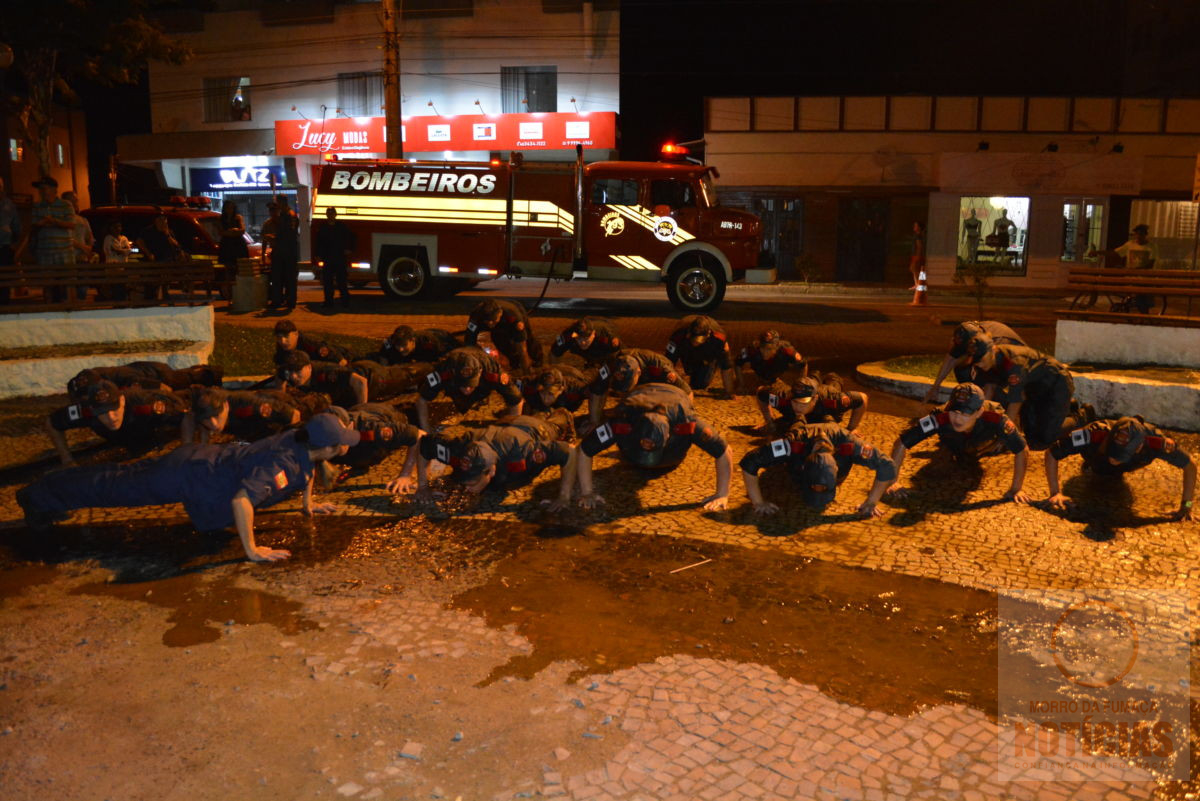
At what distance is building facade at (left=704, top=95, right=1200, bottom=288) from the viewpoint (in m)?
25.7

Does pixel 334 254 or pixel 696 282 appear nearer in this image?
pixel 334 254

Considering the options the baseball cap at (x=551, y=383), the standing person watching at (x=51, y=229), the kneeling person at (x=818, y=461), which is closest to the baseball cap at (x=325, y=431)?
the baseball cap at (x=551, y=383)

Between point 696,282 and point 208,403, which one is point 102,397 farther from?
point 696,282

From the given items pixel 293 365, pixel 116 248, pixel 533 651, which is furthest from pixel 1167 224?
pixel 533 651

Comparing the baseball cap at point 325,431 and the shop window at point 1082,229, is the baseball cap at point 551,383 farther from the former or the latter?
the shop window at point 1082,229

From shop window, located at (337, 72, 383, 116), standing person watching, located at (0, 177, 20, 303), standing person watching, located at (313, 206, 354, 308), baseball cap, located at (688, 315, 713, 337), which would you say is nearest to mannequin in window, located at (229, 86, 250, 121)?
shop window, located at (337, 72, 383, 116)

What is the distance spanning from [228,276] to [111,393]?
9292 millimetres

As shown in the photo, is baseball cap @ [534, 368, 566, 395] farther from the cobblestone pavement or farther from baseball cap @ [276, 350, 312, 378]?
baseball cap @ [276, 350, 312, 378]

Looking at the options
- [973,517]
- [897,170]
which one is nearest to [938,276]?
[897,170]

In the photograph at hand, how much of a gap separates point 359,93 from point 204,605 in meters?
26.9

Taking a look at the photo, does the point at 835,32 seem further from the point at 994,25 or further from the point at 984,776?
the point at 984,776

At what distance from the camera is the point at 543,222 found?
16266mm

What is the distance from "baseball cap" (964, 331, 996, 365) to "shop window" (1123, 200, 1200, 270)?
21.2 meters

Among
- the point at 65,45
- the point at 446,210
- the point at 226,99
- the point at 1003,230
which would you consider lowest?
the point at 446,210
